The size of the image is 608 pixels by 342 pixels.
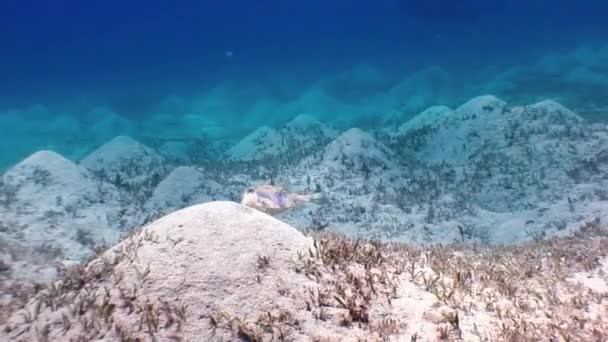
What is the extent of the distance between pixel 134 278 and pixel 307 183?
1321cm

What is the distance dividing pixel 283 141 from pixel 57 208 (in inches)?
679

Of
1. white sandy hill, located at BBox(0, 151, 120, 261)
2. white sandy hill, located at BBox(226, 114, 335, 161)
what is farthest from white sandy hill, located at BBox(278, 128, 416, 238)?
white sandy hill, located at BBox(0, 151, 120, 261)

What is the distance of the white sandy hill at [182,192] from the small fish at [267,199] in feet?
12.3

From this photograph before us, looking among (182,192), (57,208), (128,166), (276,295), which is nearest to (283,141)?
(128,166)

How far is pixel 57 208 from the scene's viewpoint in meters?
14.1

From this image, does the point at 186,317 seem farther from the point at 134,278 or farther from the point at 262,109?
the point at 262,109

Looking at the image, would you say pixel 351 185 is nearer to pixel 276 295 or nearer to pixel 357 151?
pixel 357 151

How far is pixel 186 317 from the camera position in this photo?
16.9 ft

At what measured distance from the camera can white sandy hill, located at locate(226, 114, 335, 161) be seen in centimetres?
2766

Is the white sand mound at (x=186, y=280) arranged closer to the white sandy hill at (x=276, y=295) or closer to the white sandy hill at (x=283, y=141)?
the white sandy hill at (x=276, y=295)

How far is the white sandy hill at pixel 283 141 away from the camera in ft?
90.7

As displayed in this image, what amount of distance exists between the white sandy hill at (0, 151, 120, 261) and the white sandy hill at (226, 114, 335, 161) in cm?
1207

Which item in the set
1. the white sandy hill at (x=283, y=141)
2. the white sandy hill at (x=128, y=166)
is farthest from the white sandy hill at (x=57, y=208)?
the white sandy hill at (x=283, y=141)

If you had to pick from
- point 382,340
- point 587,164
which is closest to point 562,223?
point 587,164
